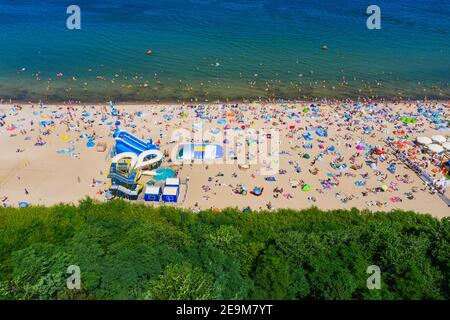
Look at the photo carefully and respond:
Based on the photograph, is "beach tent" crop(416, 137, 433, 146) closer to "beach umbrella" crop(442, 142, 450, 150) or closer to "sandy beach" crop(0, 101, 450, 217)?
"sandy beach" crop(0, 101, 450, 217)

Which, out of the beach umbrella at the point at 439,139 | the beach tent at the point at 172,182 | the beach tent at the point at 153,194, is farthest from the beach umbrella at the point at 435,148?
the beach tent at the point at 153,194

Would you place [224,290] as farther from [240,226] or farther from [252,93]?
[252,93]

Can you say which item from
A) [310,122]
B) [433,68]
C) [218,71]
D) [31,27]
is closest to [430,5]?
[433,68]

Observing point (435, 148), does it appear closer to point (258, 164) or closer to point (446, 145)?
point (446, 145)

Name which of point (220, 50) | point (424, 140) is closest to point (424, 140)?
point (424, 140)

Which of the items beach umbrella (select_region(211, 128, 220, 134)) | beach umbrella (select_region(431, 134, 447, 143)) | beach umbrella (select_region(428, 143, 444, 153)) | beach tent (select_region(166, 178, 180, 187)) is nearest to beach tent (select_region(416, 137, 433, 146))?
beach umbrella (select_region(431, 134, 447, 143))

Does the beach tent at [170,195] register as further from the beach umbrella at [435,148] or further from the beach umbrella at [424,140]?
the beach umbrella at [424,140]

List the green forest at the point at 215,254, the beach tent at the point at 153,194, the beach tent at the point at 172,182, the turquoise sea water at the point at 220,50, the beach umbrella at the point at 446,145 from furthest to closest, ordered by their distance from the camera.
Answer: the turquoise sea water at the point at 220,50 → the beach umbrella at the point at 446,145 → the beach tent at the point at 172,182 → the beach tent at the point at 153,194 → the green forest at the point at 215,254
